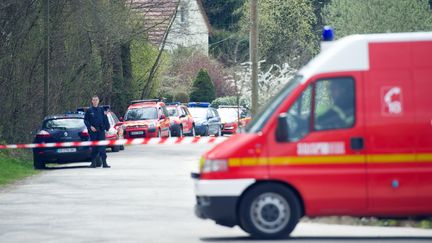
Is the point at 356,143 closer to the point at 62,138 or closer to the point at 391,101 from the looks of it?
the point at 391,101

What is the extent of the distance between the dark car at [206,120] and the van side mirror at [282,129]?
4693 cm

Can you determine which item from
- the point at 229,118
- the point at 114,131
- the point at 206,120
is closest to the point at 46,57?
the point at 114,131

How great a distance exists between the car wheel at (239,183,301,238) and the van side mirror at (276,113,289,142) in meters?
0.54

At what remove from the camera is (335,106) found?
15.5m

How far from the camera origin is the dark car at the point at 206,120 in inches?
2466

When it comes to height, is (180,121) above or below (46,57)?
below

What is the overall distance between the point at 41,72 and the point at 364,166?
31.4 metres

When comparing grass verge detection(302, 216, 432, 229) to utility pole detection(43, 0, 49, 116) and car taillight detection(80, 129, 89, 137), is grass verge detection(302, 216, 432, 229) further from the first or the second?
utility pole detection(43, 0, 49, 116)

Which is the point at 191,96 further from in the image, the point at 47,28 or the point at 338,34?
the point at 47,28

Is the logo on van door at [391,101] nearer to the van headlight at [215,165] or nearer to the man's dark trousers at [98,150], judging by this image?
the van headlight at [215,165]

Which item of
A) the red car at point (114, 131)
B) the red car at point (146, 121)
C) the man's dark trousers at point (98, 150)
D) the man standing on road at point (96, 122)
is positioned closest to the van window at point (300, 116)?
the man standing on road at point (96, 122)

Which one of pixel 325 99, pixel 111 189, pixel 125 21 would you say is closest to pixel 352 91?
pixel 325 99

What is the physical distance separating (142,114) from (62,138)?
762 inches

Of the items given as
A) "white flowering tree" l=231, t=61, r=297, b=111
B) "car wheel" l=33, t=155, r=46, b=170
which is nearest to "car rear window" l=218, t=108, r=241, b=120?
"white flowering tree" l=231, t=61, r=297, b=111
